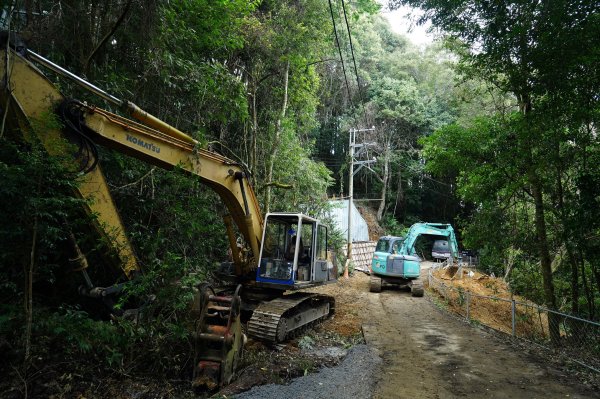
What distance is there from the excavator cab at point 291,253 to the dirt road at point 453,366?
5.84 ft

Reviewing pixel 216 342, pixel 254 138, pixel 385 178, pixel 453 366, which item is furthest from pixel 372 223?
pixel 216 342

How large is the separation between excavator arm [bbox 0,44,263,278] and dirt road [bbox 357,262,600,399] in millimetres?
3864

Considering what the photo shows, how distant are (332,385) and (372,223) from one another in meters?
25.7

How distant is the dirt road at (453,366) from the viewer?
4883 mm

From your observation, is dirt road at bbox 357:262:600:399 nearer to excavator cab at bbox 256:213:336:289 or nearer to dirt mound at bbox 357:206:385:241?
excavator cab at bbox 256:213:336:289

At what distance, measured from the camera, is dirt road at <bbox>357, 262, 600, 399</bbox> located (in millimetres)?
4883

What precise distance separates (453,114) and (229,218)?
2679cm

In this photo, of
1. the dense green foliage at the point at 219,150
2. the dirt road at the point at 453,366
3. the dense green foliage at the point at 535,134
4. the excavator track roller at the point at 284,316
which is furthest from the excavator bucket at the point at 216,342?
the dense green foliage at the point at 535,134

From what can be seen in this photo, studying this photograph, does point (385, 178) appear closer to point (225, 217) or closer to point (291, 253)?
point (291, 253)

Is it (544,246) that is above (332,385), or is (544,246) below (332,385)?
above

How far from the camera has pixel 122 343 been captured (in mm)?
4348

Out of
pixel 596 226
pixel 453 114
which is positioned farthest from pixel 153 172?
pixel 453 114

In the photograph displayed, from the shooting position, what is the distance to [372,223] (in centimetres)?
3005

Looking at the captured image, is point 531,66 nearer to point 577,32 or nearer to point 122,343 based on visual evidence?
point 577,32
